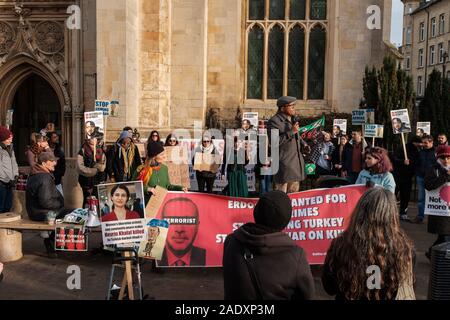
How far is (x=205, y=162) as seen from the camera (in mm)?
10133

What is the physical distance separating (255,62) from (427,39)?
48.2 meters

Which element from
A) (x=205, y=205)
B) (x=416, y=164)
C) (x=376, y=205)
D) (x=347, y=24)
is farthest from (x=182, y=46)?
(x=376, y=205)

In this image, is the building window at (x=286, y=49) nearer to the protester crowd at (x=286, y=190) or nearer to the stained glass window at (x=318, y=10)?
the stained glass window at (x=318, y=10)

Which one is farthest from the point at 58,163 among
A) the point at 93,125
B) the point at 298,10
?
the point at 298,10

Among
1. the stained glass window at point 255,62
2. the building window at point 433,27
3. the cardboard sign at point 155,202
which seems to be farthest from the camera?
the building window at point 433,27

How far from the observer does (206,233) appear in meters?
6.00

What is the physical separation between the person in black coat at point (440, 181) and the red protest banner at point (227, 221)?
4.56 feet

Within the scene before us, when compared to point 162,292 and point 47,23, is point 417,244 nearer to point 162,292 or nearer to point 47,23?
point 162,292

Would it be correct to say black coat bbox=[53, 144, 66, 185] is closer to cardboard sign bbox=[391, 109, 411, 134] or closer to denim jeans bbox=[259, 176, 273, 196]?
denim jeans bbox=[259, 176, 273, 196]

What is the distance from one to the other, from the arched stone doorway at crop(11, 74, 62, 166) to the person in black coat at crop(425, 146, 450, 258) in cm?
1485

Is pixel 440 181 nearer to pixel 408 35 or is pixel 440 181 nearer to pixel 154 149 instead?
pixel 154 149

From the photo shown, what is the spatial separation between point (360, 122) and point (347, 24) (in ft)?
17.2

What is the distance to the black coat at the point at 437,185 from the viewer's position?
6.51 meters

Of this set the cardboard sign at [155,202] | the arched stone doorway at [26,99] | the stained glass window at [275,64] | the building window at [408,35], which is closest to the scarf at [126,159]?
the cardboard sign at [155,202]
